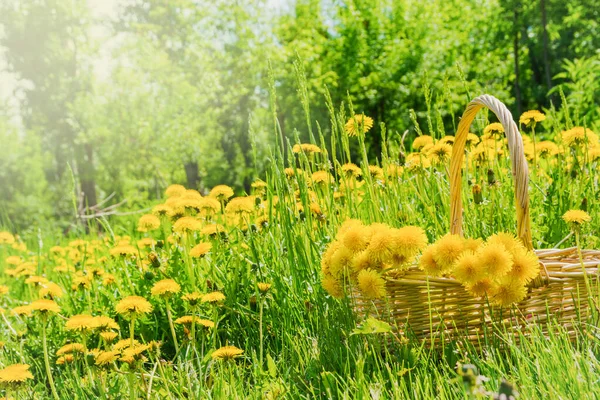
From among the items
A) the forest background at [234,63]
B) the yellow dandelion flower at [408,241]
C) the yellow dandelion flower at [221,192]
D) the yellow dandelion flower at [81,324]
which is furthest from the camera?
the forest background at [234,63]

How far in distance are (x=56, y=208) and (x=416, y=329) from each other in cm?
3564

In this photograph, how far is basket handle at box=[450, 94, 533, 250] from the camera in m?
1.60

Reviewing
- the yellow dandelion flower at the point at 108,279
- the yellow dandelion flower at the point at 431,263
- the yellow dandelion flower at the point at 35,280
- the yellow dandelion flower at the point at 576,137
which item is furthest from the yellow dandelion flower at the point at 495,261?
the yellow dandelion flower at the point at 35,280

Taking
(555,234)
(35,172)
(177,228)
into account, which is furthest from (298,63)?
(35,172)

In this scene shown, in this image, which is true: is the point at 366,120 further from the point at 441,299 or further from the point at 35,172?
the point at 35,172

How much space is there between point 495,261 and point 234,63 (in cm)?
1769

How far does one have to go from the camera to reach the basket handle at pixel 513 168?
1602 mm

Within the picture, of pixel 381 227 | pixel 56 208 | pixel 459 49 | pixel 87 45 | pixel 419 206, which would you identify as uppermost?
pixel 87 45

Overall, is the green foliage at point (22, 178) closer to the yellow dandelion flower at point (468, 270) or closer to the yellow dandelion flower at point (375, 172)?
the yellow dandelion flower at point (375, 172)

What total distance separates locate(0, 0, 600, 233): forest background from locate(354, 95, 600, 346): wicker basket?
500 inches

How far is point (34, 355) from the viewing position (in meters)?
2.71

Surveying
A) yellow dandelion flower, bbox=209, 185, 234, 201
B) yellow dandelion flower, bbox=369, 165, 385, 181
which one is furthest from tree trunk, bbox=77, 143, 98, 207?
yellow dandelion flower, bbox=369, 165, 385, 181

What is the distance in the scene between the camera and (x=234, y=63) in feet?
60.3

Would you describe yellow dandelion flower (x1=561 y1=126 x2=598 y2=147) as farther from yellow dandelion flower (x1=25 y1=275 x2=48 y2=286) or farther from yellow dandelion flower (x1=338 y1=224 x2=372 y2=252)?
yellow dandelion flower (x1=25 y1=275 x2=48 y2=286)
